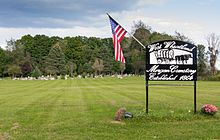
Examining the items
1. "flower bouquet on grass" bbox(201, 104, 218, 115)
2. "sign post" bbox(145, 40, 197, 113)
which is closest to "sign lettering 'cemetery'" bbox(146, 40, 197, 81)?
"sign post" bbox(145, 40, 197, 113)

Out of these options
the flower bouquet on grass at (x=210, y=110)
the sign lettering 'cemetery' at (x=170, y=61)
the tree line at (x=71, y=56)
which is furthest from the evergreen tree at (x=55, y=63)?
the flower bouquet on grass at (x=210, y=110)

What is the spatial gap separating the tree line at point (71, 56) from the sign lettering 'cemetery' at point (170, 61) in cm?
6955

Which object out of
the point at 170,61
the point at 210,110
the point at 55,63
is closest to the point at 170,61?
the point at 170,61

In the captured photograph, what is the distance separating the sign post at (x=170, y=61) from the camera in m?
13.6

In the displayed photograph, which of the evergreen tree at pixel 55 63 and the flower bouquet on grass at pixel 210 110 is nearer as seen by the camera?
the flower bouquet on grass at pixel 210 110

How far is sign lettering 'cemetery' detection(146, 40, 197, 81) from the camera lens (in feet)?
44.6

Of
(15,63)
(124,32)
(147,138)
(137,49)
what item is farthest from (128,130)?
(15,63)

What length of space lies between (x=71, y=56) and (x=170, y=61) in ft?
336

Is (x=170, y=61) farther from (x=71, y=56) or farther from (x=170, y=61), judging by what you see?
(x=71, y=56)

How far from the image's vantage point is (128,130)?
10.8 metres

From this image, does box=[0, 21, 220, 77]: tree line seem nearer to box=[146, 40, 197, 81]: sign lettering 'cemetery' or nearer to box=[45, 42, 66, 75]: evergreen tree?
box=[45, 42, 66, 75]: evergreen tree

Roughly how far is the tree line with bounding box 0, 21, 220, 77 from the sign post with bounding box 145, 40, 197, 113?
69.5m

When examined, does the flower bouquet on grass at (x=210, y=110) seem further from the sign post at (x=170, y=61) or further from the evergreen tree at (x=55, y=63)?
the evergreen tree at (x=55, y=63)

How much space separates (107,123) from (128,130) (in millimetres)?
1470
